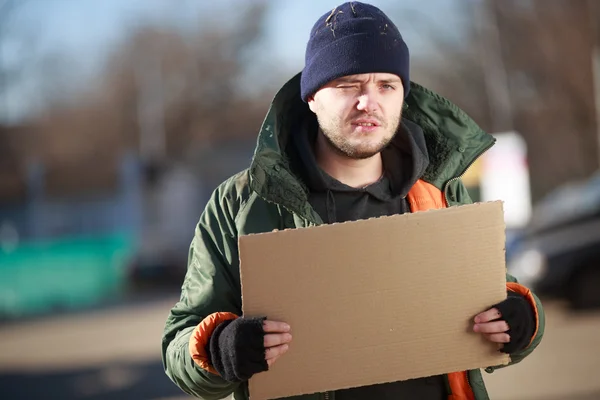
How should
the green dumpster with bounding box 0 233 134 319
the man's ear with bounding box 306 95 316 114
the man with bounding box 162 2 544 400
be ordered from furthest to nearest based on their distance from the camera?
1. the green dumpster with bounding box 0 233 134 319
2. the man's ear with bounding box 306 95 316 114
3. the man with bounding box 162 2 544 400

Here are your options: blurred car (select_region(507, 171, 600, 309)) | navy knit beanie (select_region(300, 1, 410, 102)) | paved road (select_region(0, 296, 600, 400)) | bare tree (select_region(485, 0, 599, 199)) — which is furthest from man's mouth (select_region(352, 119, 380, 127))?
bare tree (select_region(485, 0, 599, 199))

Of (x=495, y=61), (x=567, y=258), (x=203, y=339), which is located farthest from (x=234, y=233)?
(x=495, y=61)

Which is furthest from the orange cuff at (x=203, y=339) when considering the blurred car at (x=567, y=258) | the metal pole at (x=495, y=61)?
the metal pole at (x=495, y=61)

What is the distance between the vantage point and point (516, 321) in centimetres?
216

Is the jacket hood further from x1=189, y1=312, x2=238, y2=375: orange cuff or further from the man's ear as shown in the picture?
x1=189, y1=312, x2=238, y2=375: orange cuff

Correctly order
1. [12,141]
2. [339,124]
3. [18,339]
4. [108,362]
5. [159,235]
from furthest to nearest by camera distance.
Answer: [12,141]
[159,235]
[18,339]
[108,362]
[339,124]

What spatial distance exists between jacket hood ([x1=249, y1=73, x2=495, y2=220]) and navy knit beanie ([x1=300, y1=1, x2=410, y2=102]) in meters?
0.14

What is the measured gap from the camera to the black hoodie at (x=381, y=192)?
7.58ft

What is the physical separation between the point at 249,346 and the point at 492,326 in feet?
2.08

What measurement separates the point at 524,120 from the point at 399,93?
3377 cm

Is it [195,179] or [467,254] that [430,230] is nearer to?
[467,254]

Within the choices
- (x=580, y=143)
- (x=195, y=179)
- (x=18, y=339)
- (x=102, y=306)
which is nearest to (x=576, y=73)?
(x=580, y=143)

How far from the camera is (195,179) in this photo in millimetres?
31297

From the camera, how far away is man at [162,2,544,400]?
224 centimetres
